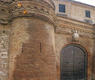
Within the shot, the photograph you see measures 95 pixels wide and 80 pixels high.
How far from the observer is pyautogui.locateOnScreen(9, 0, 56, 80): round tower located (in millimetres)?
5406

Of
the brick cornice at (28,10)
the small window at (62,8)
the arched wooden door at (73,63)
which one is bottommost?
the arched wooden door at (73,63)

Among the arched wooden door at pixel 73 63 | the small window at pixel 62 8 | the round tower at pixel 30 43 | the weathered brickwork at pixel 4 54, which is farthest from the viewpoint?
the small window at pixel 62 8

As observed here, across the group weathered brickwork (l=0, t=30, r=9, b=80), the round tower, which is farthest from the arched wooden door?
weathered brickwork (l=0, t=30, r=9, b=80)

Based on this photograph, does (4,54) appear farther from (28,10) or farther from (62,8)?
(62,8)

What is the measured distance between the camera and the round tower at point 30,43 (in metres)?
5.41

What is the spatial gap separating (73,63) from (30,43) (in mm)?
4784

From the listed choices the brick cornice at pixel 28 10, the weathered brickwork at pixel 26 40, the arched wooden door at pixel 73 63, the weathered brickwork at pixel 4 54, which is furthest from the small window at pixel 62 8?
the weathered brickwork at pixel 4 54

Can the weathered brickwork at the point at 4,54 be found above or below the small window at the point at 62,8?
below

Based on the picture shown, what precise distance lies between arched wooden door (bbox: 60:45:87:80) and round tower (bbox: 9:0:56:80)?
247 centimetres

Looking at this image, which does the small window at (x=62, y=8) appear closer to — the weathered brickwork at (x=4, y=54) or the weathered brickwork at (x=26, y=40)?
the weathered brickwork at (x=26, y=40)

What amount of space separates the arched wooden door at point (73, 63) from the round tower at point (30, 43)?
247cm

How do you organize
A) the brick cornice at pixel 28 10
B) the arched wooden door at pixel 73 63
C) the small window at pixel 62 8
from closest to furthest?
the brick cornice at pixel 28 10 → the arched wooden door at pixel 73 63 → the small window at pixel 62 8

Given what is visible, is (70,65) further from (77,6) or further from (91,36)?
(77,6)

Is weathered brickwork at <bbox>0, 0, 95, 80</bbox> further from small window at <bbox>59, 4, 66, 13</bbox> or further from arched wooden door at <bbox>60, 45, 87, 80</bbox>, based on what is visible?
small window at <bbox>59, 4, 66, 13</bbox>
